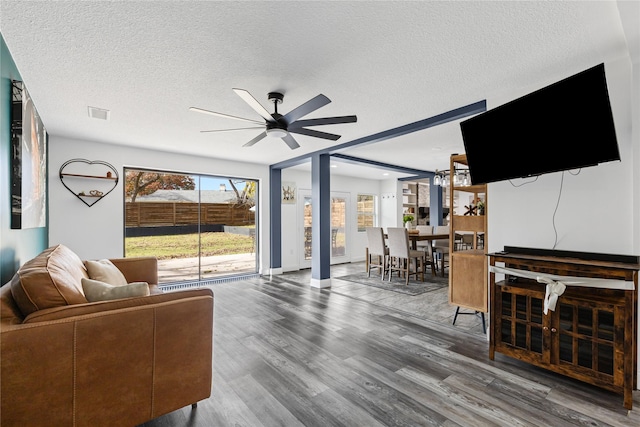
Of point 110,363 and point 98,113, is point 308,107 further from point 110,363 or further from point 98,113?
point 98,113

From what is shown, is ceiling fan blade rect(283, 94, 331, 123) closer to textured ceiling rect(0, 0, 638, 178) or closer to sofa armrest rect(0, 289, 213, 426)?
textured ceiling rect(0, 0, 638, 178)

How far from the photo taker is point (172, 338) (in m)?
1.65

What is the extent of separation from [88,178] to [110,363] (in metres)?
3.88

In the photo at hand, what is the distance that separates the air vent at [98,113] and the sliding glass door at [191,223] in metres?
1.67

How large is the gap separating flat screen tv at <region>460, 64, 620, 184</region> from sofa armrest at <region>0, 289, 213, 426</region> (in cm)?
246

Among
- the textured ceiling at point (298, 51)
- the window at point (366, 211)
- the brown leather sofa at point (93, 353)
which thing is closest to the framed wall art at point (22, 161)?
the textured ceiling at point (298, 51)

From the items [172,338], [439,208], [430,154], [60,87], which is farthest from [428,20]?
[439,208]

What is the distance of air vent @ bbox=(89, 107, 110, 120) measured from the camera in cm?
312

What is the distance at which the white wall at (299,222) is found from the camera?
22.3ft

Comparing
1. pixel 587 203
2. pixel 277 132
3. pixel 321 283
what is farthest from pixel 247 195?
pixel 587 203

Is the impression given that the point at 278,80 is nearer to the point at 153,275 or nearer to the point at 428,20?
the point at 428,20

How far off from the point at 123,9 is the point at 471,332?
3848 millimetres

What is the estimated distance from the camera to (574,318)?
6.63 ft

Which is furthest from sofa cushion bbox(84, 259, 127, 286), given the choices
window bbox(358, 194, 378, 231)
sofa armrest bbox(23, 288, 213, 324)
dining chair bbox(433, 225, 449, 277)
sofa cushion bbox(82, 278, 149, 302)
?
window bbox(358, 194, 378, 231)
